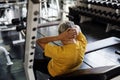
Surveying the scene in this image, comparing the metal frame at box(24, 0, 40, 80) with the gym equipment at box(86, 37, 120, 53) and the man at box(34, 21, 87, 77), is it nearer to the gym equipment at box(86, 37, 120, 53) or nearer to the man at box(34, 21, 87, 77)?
the man at box(34, 21, 87, 77)

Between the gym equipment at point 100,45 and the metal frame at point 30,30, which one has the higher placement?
the metal frame at point 30,30

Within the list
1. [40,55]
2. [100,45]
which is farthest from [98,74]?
[40,55]

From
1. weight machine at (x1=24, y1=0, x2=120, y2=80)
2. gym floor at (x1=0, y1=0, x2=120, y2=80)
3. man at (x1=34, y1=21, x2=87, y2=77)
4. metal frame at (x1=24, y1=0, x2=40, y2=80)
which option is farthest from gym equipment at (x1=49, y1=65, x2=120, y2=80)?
gym floor at (x1=0, y1=0, x2=120, y2=80)

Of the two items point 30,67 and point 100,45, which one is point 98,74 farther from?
point 100,45

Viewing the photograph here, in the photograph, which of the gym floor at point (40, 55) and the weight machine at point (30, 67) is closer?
the weight machine at point (30, 67)

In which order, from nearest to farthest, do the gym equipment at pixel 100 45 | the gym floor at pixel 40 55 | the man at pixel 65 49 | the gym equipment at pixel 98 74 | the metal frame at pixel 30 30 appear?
1. the gym equipment at pixel 98 74
2. the metal frame at pixel 30 30
3. the man at pixel 65 49
4. the gym equipment at pixel 100 45
5. the gym floor at pixel 40 55

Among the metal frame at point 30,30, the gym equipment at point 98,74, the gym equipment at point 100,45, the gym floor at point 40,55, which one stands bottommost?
the gym floor at point 40,55

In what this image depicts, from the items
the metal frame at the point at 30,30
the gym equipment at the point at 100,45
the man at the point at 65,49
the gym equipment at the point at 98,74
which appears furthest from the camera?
the gym equipment at the point at 100,45

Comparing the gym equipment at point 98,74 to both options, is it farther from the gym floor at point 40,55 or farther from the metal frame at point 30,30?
the gym floor at point 40,55

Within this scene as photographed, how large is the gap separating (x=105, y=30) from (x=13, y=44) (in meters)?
2.39

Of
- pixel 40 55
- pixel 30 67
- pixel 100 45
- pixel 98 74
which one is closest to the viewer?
pixel 98 74

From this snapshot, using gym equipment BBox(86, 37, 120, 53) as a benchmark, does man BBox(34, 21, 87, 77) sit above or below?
above

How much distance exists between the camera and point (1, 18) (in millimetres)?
4727

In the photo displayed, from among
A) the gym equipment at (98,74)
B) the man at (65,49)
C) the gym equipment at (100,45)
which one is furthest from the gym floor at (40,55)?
the gym equipment at (98,74)
